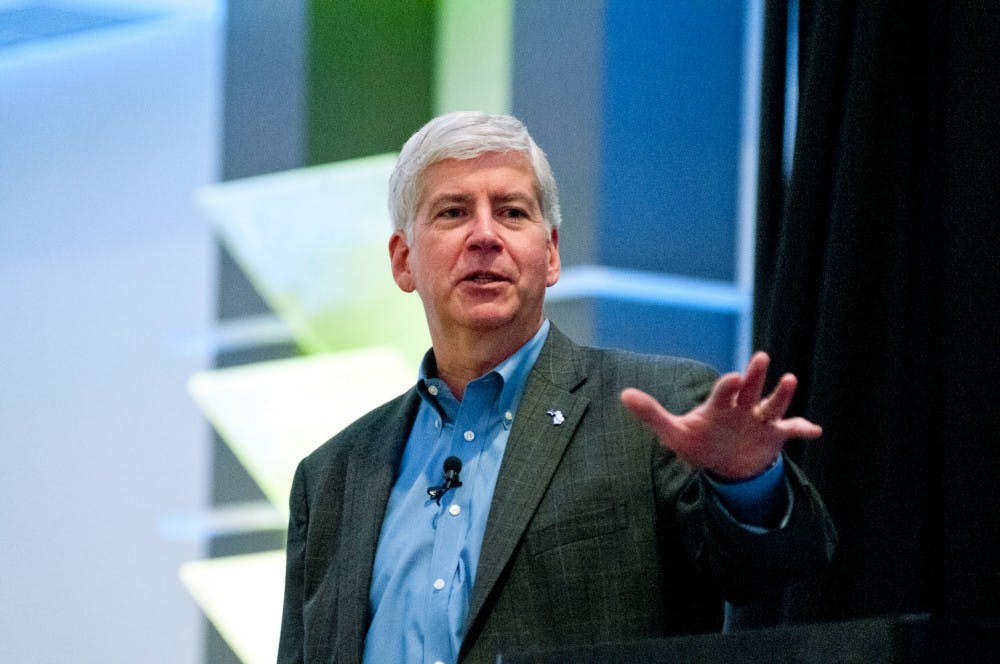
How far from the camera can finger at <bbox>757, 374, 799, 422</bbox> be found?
1470 millimetres

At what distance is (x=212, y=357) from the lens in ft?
12.9

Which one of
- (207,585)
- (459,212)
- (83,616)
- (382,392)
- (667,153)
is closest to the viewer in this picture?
(459,212)

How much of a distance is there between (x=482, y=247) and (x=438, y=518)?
403 mm

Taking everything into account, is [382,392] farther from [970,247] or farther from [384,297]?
[970,247]

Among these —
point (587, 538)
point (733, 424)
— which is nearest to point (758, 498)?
point (733, 424)

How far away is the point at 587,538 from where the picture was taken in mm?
1898

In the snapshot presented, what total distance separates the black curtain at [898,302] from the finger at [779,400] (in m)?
0.92

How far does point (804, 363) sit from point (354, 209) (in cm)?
148

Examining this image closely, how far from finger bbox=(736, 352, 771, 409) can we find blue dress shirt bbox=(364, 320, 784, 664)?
55 centimetres

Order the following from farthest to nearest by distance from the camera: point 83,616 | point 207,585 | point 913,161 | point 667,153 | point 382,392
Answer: point 83,616 → point 207,585 → point 382,392 → point 667,153 → point 913,161

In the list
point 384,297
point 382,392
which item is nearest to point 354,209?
point 384,297

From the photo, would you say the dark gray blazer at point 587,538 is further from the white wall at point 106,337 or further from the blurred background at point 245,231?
the white wall at point 106,337

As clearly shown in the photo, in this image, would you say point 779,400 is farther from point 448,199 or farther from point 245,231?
point 245,231

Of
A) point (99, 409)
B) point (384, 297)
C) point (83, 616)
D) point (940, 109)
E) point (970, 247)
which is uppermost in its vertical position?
point (940, 109)
